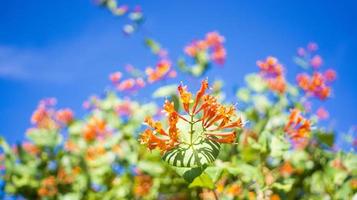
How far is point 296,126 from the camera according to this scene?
2.29 m

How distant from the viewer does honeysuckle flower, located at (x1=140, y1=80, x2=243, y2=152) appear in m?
1.39

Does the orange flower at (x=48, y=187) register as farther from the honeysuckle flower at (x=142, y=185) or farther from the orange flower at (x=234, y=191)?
the orange flower at (x=234, y=191)

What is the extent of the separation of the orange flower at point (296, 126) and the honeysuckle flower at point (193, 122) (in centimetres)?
84

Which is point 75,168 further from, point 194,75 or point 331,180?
point 331,180

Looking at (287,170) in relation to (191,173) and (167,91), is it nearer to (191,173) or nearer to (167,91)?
(167,91)

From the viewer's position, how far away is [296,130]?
7.54 ft

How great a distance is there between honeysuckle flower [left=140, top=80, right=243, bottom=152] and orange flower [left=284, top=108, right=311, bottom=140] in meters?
0.84

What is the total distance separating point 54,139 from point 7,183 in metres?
0.70

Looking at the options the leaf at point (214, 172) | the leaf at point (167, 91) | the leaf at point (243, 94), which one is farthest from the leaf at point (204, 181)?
the leaf at point (243, 94)

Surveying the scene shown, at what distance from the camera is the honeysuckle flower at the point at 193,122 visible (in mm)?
1393

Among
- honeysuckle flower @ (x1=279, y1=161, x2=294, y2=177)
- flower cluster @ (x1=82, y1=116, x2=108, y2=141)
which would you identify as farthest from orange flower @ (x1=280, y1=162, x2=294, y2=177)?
flower cluster @ (x1=82, y1=116, x2=108, y2=141)

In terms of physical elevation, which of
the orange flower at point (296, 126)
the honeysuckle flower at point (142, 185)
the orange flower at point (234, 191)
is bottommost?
the orange flower at point (234, 191)

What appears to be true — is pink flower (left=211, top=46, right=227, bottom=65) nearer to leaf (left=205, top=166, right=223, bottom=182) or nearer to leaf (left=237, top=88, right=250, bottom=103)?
leaf (left=237, top=88, right=250, bottom=103)

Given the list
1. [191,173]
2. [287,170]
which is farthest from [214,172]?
[287,170]
